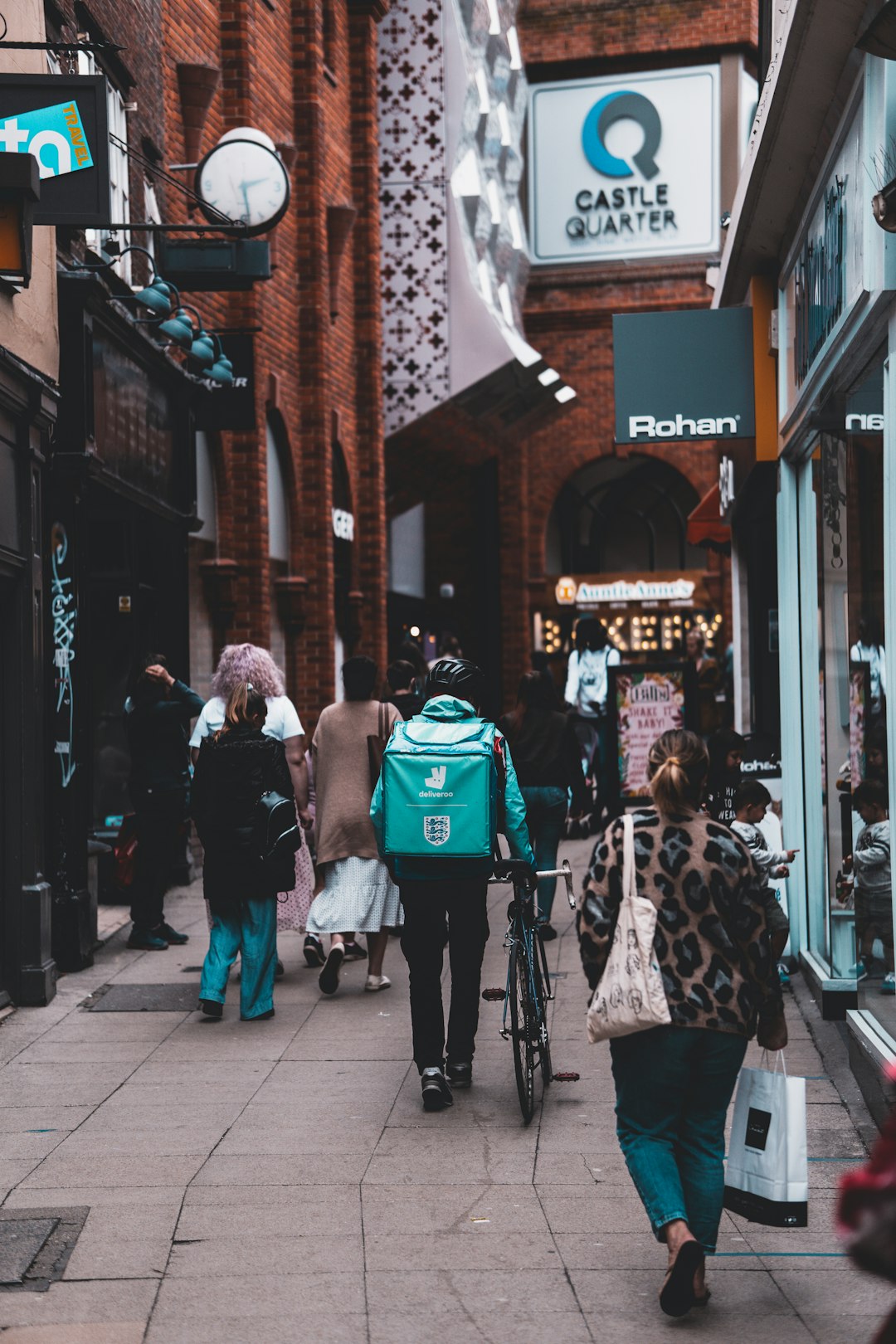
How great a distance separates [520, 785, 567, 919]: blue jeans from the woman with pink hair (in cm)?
155

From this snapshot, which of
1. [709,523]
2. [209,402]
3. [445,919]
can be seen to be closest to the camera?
[445,919]

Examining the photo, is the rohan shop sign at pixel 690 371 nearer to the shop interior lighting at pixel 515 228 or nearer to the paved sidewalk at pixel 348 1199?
the paved sidewalk at pixel 348 1199

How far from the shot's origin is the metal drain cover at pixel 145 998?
9.52 meters

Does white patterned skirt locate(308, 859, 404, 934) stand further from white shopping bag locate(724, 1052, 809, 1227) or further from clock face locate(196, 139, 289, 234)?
clock face locate(196, 139, 289, 234)

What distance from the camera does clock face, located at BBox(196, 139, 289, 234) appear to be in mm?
13289

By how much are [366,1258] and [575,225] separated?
25.7 metres

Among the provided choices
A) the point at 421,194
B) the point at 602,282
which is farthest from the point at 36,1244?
the point at 602,282

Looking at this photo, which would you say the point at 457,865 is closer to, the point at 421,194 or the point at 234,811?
the point at 234,811

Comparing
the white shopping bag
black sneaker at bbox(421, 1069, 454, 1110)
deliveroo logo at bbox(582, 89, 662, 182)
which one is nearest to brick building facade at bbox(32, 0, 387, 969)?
black sneaker at bbox(421, 1069, 454, 1110)

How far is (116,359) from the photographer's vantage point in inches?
466

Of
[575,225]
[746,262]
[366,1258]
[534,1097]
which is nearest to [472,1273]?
[366,1258]

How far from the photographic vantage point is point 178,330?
1226 cm

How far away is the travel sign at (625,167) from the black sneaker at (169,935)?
1980cm

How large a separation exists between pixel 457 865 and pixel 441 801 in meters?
0.29
